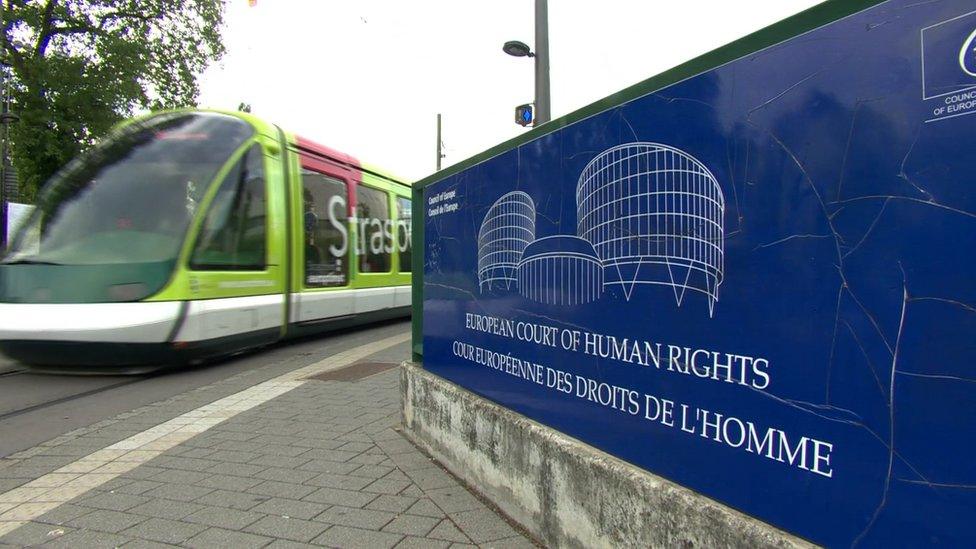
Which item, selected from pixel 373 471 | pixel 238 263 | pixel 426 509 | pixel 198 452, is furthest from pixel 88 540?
pixel 238 263

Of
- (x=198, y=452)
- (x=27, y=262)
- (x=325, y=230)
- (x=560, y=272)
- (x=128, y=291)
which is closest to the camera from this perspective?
(x=560, y=272)

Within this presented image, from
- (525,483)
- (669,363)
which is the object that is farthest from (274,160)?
(669,363)

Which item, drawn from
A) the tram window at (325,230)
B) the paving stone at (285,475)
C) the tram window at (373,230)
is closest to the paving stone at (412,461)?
A: the paving stone at (285,475)

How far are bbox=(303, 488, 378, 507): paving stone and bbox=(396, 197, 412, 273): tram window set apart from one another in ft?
30.2

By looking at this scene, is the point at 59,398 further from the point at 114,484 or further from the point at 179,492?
the point at 179,492

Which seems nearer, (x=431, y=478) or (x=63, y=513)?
(x=63, y=513)

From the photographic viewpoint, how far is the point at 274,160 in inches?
342

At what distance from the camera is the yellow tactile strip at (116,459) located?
361cm

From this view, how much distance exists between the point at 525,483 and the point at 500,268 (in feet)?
3.84

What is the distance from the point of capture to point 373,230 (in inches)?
462

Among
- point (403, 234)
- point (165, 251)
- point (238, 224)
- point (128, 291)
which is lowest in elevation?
point (128, 291)

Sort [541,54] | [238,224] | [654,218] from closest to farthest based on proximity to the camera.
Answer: [654,218] → [238,224] → [541,54]

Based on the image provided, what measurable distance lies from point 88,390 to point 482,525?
5.48m

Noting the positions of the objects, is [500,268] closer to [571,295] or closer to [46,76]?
[571,295]
